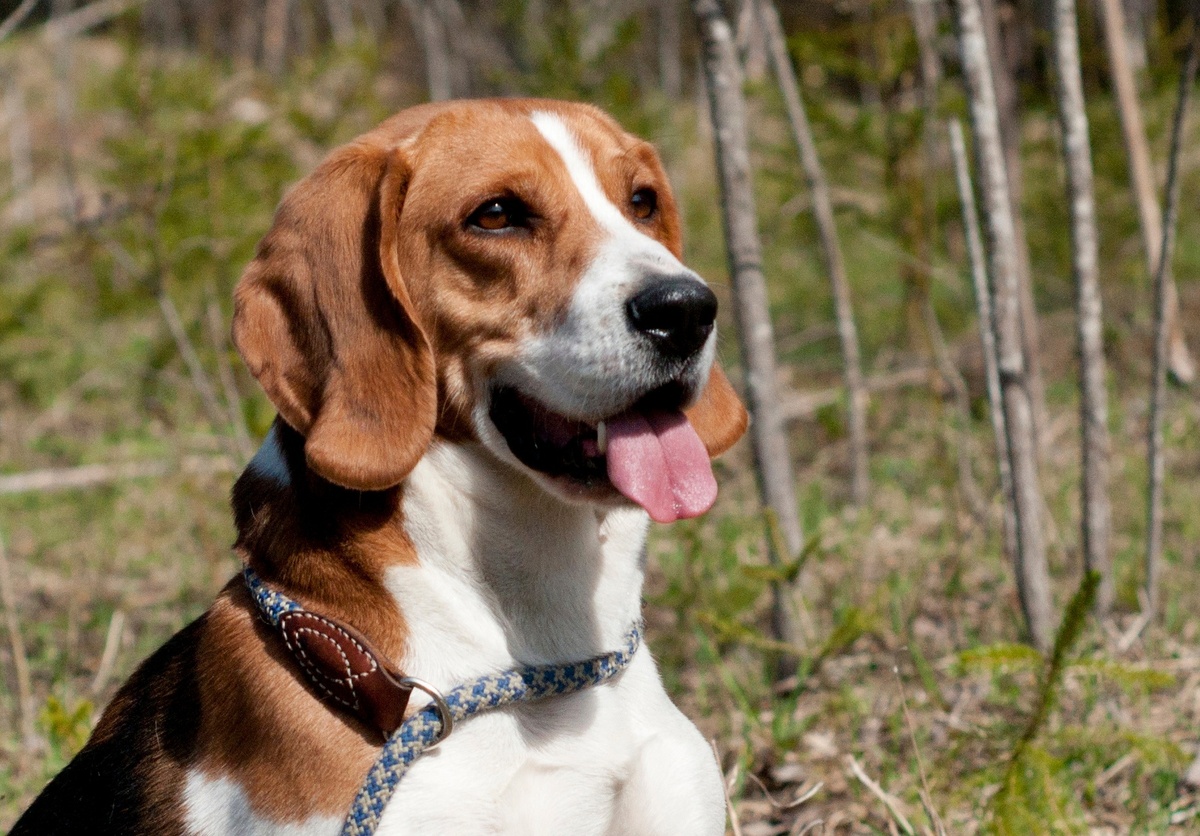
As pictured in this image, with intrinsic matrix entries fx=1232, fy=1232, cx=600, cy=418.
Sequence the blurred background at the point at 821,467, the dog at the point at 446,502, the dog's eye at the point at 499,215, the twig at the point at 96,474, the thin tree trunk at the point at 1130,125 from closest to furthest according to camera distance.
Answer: the dog at the point at 446,502, the dog's eye at the point at 499,215, the blurred background at the point at 821,467, the thin tree trunk at the point at 1130,125, the twig at the point at 96,474

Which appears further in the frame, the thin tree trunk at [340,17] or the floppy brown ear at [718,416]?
the thin tree trunk at [340,17]

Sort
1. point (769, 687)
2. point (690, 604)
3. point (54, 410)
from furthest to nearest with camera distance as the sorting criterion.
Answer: point (54, 410) → point (690, 604) → point (769, 687)

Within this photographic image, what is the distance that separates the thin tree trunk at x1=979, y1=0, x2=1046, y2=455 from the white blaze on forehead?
2845 mm

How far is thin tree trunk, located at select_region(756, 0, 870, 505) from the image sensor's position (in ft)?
16.8

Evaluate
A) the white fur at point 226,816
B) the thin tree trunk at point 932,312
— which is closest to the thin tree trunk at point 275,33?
the thin tree trunk at point 932,312

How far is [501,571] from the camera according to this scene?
8.06ft

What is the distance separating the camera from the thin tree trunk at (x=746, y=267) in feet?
12.2

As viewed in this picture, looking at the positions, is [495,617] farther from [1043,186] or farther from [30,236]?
[1043,186]

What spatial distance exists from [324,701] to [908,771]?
1909 millimetres

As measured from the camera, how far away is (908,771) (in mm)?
3436

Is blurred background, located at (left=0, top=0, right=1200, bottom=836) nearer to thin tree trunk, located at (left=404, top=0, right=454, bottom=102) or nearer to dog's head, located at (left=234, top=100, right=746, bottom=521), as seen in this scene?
thin tree trunk, located at (left=404, top=0, right=454, bottom=102)

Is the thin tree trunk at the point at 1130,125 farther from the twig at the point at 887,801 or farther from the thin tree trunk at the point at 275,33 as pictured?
the thin tree trunk at the point at 275,33

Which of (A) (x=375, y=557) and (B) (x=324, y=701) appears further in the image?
(A) (x=375, y=557)

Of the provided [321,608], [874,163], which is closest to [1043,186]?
[874,163]
